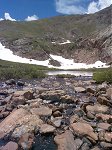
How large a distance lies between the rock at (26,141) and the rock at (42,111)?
396 cm

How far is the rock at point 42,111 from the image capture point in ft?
74.5

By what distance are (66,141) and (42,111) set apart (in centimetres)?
573

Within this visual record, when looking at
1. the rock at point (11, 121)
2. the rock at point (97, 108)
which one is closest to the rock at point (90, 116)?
the rock at point (97, 108)

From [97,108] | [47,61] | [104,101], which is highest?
[47,61]

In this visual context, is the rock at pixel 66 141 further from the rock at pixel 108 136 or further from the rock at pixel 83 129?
the rock at pixel 108 136

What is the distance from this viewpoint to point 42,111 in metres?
23.2

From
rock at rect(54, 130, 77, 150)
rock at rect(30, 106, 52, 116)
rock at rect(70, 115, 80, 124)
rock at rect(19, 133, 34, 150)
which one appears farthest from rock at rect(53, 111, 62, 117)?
rock at rect(19, 133, 34, 150)

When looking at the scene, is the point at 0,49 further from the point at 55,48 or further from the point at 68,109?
the point at 68,109

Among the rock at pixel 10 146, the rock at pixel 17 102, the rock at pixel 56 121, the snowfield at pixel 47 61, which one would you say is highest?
the snowfield at pixel 47 61

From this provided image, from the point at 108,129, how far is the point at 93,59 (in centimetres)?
7806

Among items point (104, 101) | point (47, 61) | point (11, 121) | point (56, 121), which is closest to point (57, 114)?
point (56, 121)

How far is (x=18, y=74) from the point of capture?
174 ft

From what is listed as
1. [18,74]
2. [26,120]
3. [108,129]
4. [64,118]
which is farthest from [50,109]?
[18,74]

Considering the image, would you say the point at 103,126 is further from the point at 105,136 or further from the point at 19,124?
the point at 19,124
